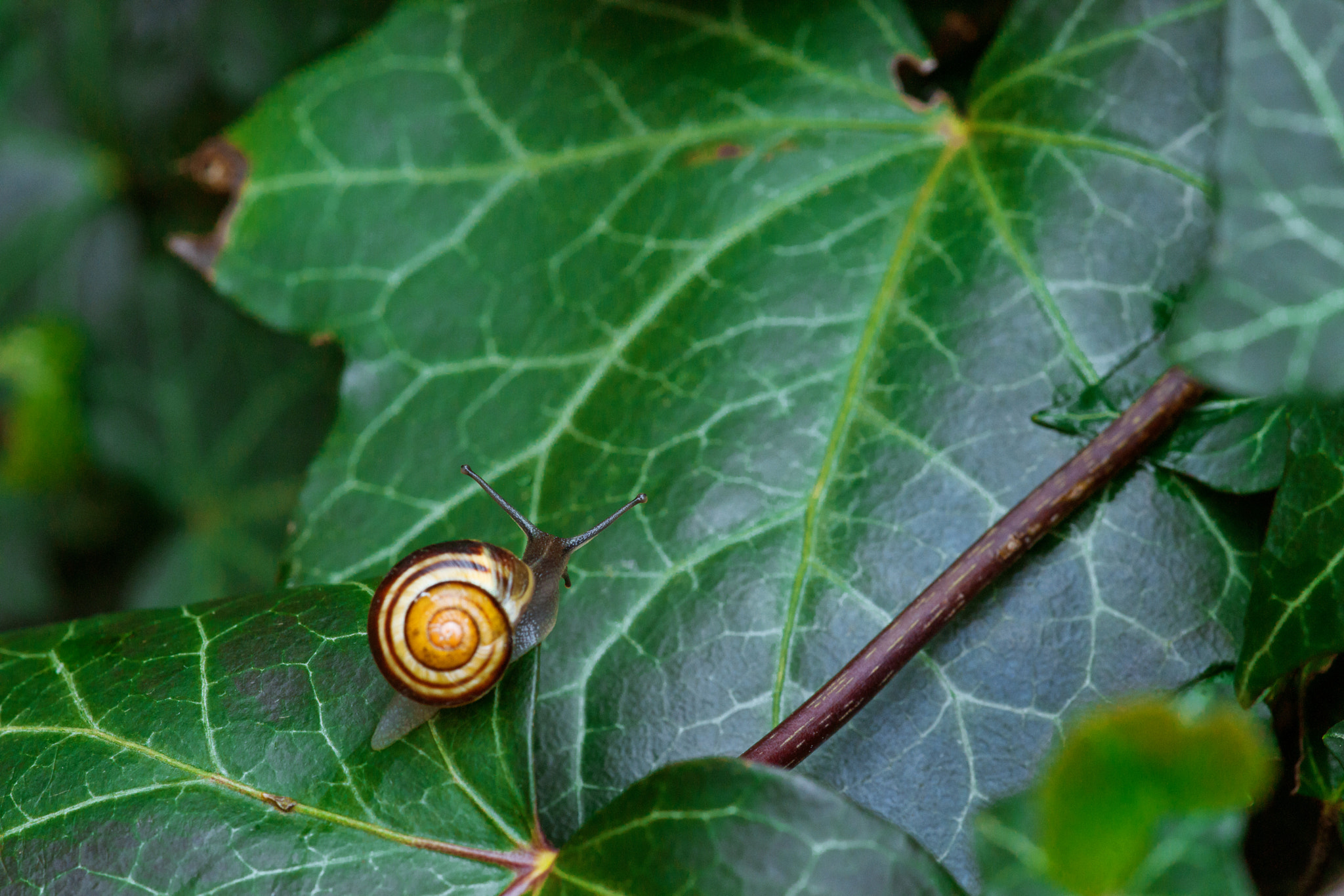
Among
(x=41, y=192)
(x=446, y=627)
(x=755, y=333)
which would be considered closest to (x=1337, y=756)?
(x=755, y=333)

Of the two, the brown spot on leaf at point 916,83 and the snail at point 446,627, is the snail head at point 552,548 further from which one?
the brown spot on leaf at point 916,83

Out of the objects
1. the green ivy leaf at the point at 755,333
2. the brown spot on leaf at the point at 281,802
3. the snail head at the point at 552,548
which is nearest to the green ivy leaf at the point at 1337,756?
the green ivy leaf at the point at 755,333

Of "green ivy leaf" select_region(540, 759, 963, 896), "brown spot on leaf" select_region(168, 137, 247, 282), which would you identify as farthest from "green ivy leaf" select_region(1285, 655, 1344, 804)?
"brown spot on leaf" select_region(168, 137, 247, 282)

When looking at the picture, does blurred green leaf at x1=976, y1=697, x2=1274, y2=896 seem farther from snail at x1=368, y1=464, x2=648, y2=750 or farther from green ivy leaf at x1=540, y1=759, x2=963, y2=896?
snail at x1=368, y1=464, x2=648, y2=750

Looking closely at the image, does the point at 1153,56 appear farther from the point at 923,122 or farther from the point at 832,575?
the point at 832,575

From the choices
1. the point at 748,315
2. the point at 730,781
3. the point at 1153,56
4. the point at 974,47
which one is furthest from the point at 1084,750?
the point at 974,47
